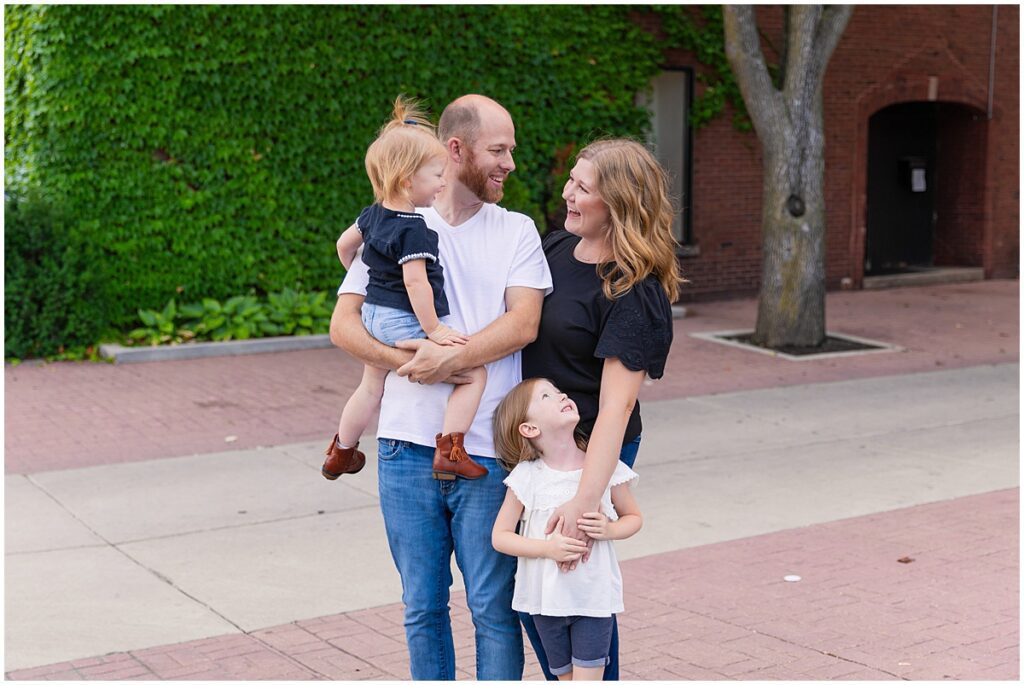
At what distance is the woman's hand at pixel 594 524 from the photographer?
10.5 ft

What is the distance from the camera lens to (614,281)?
127 inches

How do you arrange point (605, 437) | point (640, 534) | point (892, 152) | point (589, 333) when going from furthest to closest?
point (892, 152) → point (640, 534) → point (589, 333) → point (605, 437)

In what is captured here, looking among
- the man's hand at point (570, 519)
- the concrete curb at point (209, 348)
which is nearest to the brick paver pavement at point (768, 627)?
the man's hand at point (570, 519)

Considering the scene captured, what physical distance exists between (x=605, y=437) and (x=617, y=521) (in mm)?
281

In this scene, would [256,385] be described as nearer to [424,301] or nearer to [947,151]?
[424,301]

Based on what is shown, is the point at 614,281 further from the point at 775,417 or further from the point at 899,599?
the point at 775,417

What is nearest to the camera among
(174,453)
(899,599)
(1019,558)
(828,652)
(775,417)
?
(828,652)

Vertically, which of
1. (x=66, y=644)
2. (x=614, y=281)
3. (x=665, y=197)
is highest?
(x=665, y=197)

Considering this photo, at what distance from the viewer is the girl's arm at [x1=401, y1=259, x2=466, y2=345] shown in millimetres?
3240

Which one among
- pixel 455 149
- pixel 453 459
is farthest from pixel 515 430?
pixel 455 149

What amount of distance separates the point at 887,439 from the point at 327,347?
237 inches

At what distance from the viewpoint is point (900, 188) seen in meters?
18.6

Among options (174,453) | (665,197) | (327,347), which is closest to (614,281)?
(665,197)

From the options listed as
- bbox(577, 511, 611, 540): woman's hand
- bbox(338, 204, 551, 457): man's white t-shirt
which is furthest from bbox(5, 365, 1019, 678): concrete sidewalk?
bbox(338, 204, 551, 457): man's white t-shirt
